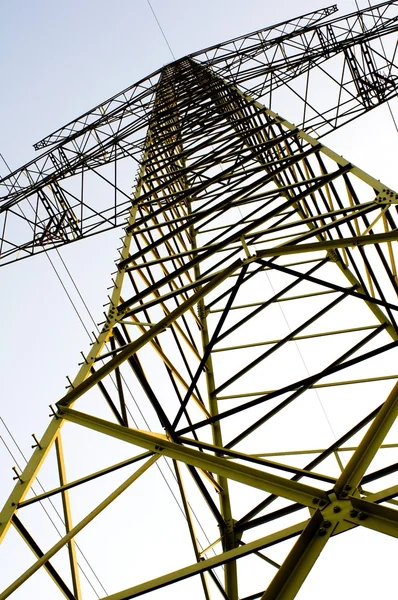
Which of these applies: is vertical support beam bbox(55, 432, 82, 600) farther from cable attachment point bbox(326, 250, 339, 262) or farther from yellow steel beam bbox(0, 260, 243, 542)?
cable attachment point bbox(326, 250, 339, 262)

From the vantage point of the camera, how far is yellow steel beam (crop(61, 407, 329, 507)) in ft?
10.7

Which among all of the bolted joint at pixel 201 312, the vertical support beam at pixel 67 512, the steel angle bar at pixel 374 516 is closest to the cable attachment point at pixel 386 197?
the steel angle bar at pixel 374 516

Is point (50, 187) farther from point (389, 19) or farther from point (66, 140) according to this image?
point (389, 19)

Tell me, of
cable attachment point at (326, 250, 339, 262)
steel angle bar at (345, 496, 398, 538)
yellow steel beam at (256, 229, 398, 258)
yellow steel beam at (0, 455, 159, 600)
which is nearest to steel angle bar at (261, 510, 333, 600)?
steel angle bar at (345, 496, 398, 538)

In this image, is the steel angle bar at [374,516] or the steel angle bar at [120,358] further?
the steel angle bar at [120,358]

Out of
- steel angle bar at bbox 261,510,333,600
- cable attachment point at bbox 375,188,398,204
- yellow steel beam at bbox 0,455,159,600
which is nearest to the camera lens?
steel angle bar at bbox 261,510,333,600

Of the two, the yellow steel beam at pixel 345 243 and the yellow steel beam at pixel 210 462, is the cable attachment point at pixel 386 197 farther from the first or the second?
the yellow steel beam at pixel 210 462

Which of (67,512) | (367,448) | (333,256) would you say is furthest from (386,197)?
(67,512)

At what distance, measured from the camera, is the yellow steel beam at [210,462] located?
3.26 metres

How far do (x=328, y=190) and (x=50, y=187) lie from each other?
7578 millimetres

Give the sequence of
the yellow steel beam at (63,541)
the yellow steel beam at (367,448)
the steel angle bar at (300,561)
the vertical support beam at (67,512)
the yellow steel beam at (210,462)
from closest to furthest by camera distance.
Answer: the steel angle bar at (300,561) < the yellow steel beam at (367,448) < the yellow steel beam at (210,462) < the yellow steel beam at (63,541) < the vertical support beam at (67,512)

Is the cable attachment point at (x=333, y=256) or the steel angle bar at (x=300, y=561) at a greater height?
the cable attachment point at (x=333, y=256)

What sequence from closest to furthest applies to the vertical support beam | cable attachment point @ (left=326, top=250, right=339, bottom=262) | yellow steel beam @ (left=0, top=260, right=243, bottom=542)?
yellow steel beam @ (left=0, top=260, right=243, bottom=542), the vertical support beam, cable attachment point @ (left=326, top=250, right=339, bottom=262)

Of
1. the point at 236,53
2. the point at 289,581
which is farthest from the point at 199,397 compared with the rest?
the point at 236,53
